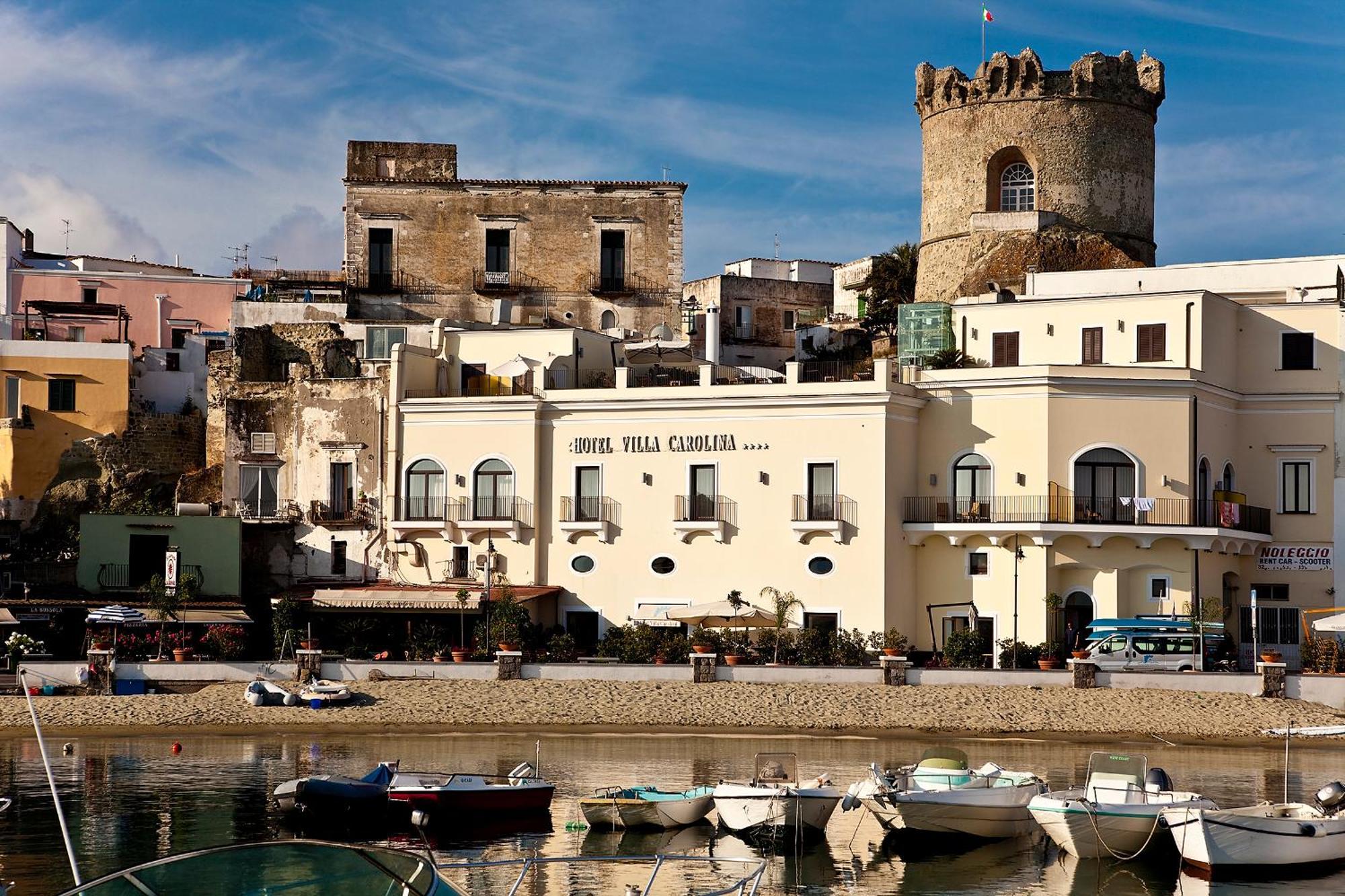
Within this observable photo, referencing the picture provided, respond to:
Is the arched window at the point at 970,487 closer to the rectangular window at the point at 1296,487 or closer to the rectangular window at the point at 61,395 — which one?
the rectangular window at the point at 1296,487

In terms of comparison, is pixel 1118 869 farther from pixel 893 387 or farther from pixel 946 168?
pixel 946 168

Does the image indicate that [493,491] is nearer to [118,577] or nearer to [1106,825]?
[118,577]

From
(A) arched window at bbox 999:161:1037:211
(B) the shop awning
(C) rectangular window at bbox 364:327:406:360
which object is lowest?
(B) the shop awning

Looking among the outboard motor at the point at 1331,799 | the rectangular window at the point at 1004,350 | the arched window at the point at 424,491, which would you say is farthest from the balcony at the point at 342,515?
the outboard motor at the point at 1331,799

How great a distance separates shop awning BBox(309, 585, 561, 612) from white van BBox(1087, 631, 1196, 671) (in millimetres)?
15501

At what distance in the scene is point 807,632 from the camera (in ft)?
157

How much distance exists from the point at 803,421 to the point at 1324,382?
579 inches

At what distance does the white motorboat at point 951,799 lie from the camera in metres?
30.7

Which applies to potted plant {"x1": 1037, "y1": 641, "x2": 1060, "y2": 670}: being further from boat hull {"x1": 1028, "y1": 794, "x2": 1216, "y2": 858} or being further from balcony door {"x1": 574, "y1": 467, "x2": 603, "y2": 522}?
boat hull {"x1": 1028, "y1": 794, "x2": 1216, "y2": 858}

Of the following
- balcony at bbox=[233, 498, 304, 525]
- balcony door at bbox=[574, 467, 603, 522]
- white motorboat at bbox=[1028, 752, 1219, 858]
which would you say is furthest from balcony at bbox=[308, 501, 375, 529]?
white motorboat at bbox=[1028, 752, 1219, 858]

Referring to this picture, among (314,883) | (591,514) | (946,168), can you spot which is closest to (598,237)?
(946,168)

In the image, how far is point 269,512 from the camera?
55.8m

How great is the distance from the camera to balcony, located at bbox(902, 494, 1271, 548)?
47812 millimetres

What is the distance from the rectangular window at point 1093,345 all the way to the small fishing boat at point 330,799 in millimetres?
26696
